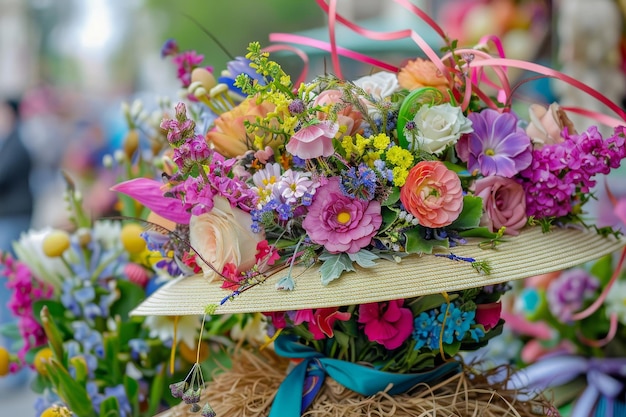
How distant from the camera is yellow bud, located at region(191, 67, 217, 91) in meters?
1.18

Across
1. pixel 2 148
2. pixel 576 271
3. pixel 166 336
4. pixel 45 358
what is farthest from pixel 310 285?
pixel 2 148

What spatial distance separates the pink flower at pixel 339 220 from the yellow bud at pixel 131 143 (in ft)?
2.43

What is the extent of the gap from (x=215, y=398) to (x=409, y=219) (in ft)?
→ 1.44

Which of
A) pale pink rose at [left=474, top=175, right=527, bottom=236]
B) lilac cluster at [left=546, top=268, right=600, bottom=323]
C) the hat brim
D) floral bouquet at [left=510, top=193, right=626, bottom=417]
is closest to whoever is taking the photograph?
the hat brim

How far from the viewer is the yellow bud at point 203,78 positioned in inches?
46.5

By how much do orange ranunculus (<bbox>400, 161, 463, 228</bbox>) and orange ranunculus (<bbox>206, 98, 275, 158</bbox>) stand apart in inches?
9.1

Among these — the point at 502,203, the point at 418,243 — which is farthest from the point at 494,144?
the point at 418,243

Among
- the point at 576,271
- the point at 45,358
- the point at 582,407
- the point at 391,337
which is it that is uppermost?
the point at 391,337

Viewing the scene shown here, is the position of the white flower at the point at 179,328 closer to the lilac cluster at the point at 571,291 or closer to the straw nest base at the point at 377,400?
the straw nest base at the point at 377,400

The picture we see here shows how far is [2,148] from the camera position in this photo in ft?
14.2

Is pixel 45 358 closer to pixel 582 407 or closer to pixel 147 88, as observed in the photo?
pixel 582 407

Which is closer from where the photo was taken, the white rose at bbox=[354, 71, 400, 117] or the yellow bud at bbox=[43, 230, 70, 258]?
the white rose at bbox=[354, 71, 400, 117]

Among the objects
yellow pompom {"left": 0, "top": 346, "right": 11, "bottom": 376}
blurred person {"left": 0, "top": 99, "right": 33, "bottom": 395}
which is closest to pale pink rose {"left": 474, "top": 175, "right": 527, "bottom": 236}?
yellow pompom {"left": 0, "top": 346, "right": 11, "bottom": 376}

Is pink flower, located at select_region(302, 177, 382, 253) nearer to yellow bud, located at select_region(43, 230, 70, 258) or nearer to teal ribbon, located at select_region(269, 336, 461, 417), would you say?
teal ribbon, located at select_region(269, 336, 461, 417)
